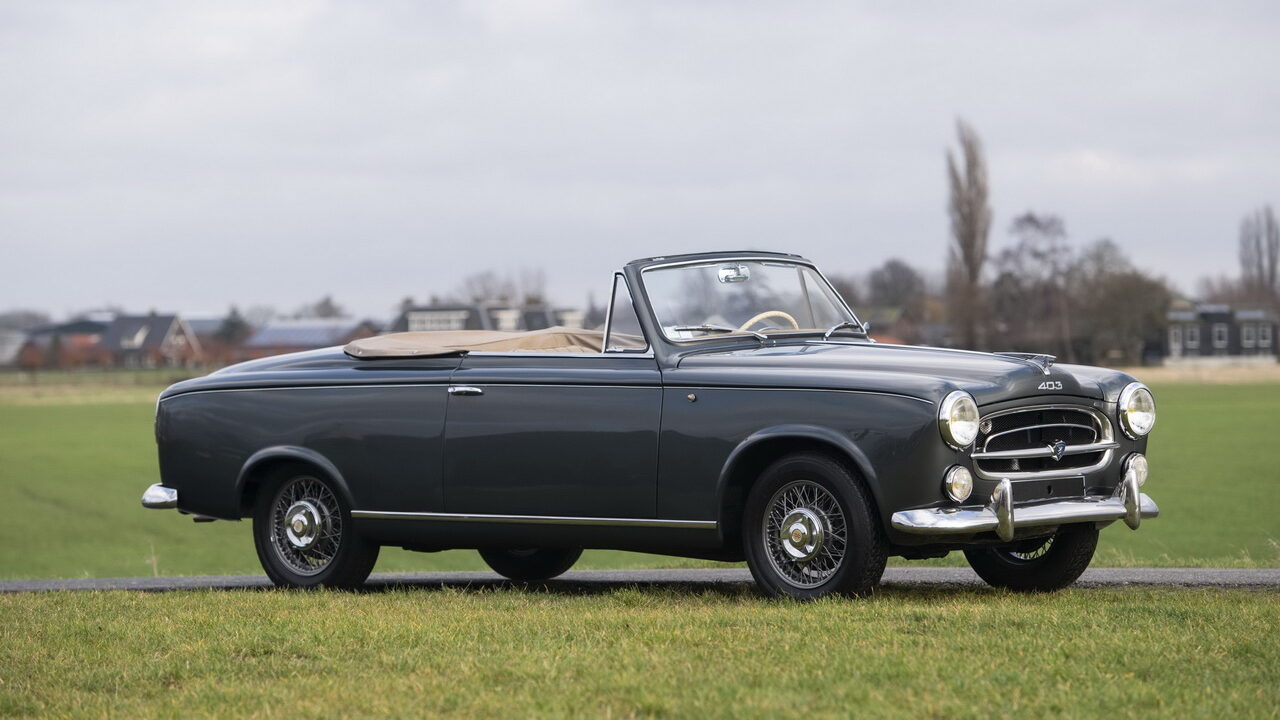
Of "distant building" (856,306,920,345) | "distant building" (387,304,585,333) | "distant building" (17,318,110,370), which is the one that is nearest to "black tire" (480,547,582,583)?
"distant building" (387,304,585,333)

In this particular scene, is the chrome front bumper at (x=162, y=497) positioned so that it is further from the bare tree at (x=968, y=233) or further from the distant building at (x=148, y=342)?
the distant building at (x=148, y=342)

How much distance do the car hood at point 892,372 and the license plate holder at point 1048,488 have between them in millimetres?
413

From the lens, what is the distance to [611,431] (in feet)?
25.7

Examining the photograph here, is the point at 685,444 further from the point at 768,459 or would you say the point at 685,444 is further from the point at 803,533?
the point at 803,533

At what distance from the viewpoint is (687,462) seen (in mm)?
7605

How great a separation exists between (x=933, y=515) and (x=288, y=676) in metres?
2.89

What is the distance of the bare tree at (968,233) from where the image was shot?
7681 cm

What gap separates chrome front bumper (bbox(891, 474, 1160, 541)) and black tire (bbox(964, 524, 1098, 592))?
0.45m

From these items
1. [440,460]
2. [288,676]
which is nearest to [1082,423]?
[440,460]

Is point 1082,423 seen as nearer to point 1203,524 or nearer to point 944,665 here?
point 944,665

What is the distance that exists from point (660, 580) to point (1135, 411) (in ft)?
10.4

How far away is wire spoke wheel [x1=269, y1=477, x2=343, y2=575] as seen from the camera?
9.07 m

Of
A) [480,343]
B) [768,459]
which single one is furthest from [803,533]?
[480,343]

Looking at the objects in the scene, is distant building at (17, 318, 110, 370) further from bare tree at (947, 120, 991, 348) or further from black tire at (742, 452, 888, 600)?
black tire at (742, 452, 888, 600)
